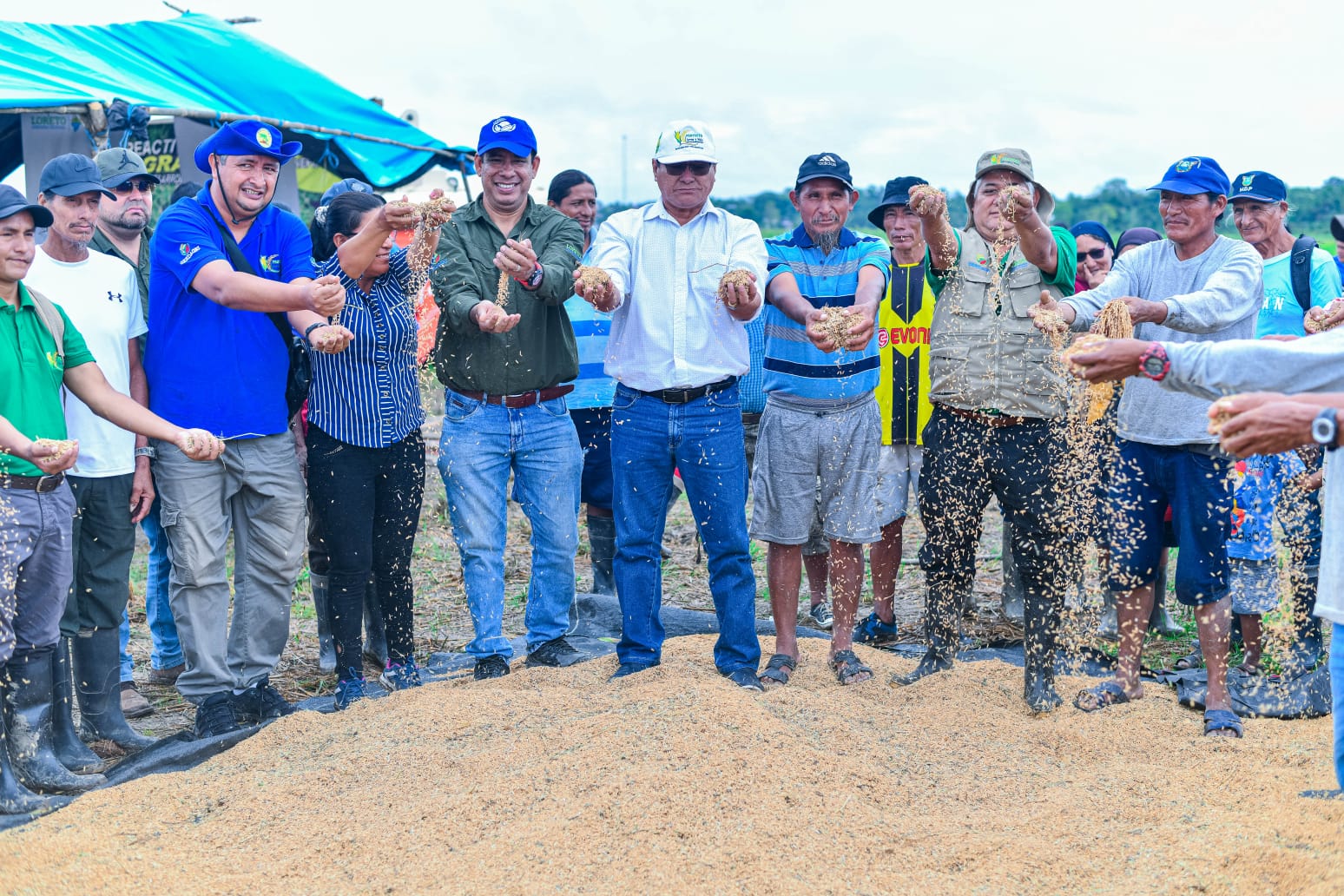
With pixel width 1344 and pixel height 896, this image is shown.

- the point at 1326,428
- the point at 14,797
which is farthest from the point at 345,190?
the point at 1326,428

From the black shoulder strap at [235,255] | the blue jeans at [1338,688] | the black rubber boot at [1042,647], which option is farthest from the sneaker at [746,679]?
the black shoulder strap at [235,255]

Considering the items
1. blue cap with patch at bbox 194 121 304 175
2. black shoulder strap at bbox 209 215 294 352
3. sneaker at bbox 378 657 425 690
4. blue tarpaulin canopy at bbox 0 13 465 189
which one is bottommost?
sneaker at bbox 378 657 425 690

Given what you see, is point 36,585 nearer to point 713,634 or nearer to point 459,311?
point 459,311

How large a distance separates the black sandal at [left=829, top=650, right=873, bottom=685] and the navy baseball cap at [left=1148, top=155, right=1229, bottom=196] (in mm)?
2032

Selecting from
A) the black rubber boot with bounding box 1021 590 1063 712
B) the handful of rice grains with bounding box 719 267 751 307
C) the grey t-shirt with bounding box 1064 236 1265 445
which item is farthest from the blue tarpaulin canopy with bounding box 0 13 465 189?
the black rubber boot with bounding box 1021 590 1063 712

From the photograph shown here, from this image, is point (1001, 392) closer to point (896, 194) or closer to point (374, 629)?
point (896, 194)

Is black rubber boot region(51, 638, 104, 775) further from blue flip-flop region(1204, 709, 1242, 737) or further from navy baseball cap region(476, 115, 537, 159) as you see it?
blue flip-flop region(1204, 709, 1242, 737)

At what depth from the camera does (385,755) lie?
11.2 ft

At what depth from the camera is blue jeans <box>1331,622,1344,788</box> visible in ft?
7.62

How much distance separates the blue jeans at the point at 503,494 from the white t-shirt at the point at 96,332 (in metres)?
1.13

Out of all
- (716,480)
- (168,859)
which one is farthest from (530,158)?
(168,859)

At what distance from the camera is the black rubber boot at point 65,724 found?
3621 millimetres

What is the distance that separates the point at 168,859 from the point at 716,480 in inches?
85.3

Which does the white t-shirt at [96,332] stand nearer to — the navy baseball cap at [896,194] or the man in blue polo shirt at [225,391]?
the man in blue polo shirt at [225,391]
